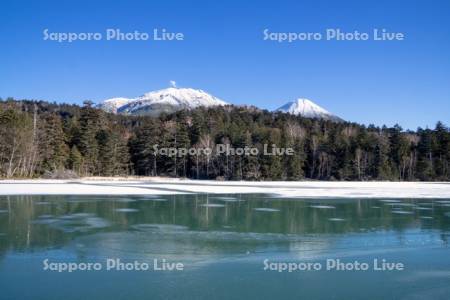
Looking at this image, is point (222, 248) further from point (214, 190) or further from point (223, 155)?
point (223, 155)

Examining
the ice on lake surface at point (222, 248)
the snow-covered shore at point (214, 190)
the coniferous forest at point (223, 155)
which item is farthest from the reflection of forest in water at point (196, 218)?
the coniferous forest at point (223, 155)

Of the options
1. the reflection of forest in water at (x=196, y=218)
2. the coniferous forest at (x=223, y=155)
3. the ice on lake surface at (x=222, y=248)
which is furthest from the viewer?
the coniferous forest at (x=223, y=155)

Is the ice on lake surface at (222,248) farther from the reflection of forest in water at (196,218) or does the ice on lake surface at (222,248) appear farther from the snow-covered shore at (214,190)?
the snow-covered shore at (214,190)

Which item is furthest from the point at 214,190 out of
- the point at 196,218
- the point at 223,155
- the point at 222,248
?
the point at 223,155

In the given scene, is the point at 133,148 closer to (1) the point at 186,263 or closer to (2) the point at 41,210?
(2) the point at 41,210

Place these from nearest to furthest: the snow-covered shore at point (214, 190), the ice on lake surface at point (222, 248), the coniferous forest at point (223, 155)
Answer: the ice on lake surface at point (222, 248) → the snow-covered shore at point (214, 190) → the coniferous forest at point (223, 155)

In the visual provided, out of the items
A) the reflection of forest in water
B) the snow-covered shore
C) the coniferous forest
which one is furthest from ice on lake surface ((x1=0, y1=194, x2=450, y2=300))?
the coniferous forest

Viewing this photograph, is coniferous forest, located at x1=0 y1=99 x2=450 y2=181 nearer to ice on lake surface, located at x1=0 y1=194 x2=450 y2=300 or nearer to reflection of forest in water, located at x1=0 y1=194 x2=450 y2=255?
reflection of forest in water, located at x1=0 y1=194 x2=450 y2=255
